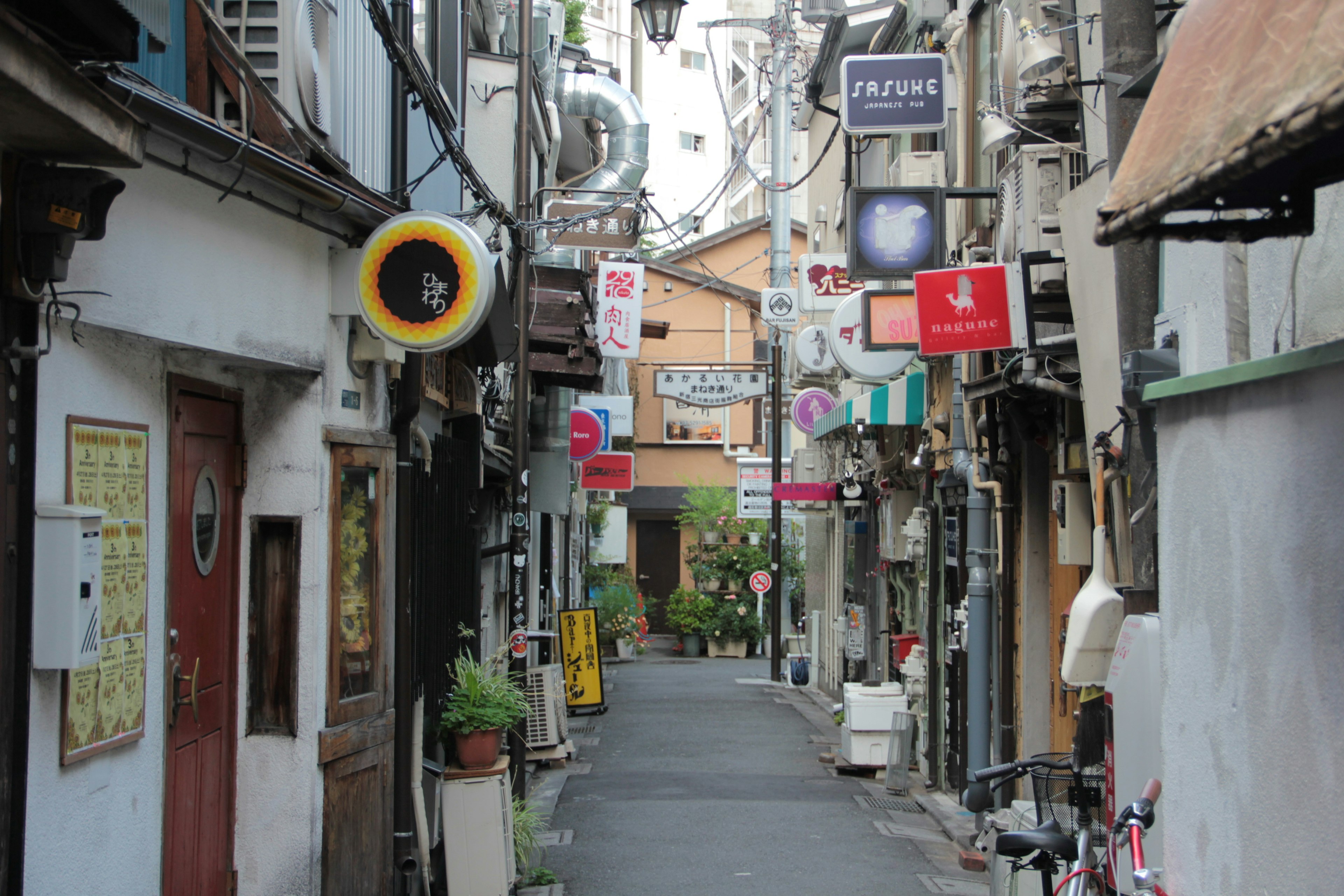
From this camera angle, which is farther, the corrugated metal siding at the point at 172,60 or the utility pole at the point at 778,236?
the utility pole at the point at 778,236

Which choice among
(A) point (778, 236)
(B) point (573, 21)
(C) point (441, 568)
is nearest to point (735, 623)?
(A) point (778, 236)

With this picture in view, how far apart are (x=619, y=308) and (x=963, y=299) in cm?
1020

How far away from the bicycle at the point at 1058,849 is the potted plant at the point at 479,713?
3.84 m

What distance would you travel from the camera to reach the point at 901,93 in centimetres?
1078

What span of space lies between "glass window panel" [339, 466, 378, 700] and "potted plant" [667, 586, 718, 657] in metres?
24.2

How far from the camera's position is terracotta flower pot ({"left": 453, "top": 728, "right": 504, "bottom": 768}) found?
26.5 ft

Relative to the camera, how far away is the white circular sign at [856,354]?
1307 cm

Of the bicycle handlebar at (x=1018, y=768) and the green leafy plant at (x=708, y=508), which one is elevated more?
the green leafy plant at (x=708, y=508)

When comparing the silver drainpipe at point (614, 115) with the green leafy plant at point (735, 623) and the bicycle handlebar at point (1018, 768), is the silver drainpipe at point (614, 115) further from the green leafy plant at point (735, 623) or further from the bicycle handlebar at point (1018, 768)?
the bicycle handlebar at point (1018, 768)

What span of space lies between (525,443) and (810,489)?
855 centimetres

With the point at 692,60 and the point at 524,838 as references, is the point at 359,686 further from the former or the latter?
the point at 692,60

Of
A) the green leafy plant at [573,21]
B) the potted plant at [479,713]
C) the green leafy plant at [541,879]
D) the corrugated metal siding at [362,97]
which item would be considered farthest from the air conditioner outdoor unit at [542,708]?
the green leafy plant at [573,21]

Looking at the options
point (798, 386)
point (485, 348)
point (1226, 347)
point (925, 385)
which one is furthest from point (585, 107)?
point (1226, 347)

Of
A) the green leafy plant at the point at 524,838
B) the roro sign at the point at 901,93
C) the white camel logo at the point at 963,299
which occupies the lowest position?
the green leafy plant at the point at 524,838
